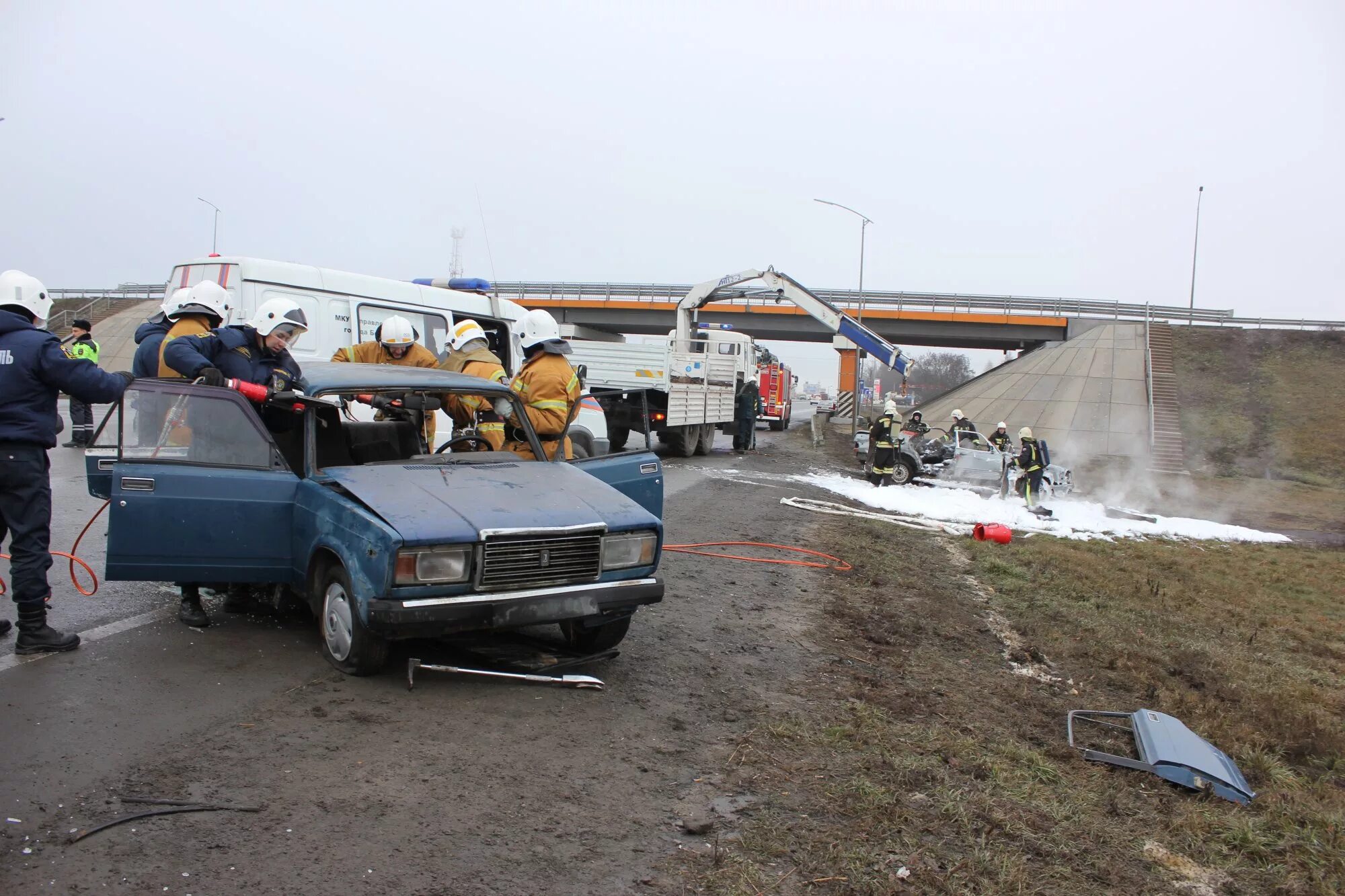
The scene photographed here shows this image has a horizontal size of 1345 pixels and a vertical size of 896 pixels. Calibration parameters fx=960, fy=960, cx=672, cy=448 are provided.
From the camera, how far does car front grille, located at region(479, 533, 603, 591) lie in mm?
4484

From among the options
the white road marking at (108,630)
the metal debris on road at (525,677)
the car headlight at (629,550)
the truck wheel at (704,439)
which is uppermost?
the car headlight at (629,550)

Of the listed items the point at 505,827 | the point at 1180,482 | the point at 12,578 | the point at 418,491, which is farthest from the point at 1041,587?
the point at 1180,482

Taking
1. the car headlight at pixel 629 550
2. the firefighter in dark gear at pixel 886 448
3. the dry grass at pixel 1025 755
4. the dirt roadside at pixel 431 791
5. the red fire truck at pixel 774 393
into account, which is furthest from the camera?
the red fire truck at pixel 774 393

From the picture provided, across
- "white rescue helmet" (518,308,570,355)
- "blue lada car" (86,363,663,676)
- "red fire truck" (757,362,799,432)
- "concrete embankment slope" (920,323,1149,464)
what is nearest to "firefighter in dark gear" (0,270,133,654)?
"blue lada car" (86,363,663,676)

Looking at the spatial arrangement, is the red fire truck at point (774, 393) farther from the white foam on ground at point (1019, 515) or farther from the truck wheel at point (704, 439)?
the white foam on ground at point (1019, 515)

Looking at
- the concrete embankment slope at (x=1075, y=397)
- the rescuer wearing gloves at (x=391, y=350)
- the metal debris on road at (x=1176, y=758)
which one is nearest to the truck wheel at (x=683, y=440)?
the rescuer wearing gloves at (x=391, y=350)

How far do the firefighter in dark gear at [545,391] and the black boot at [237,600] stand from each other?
182 centimetres

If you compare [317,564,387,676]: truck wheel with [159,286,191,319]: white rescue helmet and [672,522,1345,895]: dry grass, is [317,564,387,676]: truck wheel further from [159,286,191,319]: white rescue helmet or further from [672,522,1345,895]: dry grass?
[159,286,191,319]: white rescue helmet

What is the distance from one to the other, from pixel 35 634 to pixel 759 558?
6.07 meters

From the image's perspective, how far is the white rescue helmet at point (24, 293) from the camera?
469cm

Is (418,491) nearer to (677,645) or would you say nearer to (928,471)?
(677,645)

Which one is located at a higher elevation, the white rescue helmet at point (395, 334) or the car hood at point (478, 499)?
the white rescue helmet at point (395, 334)

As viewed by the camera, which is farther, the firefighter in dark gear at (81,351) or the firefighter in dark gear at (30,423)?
the firefighter in dark gear at (81,351)

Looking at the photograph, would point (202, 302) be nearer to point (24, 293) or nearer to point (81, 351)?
point (24, 293)
